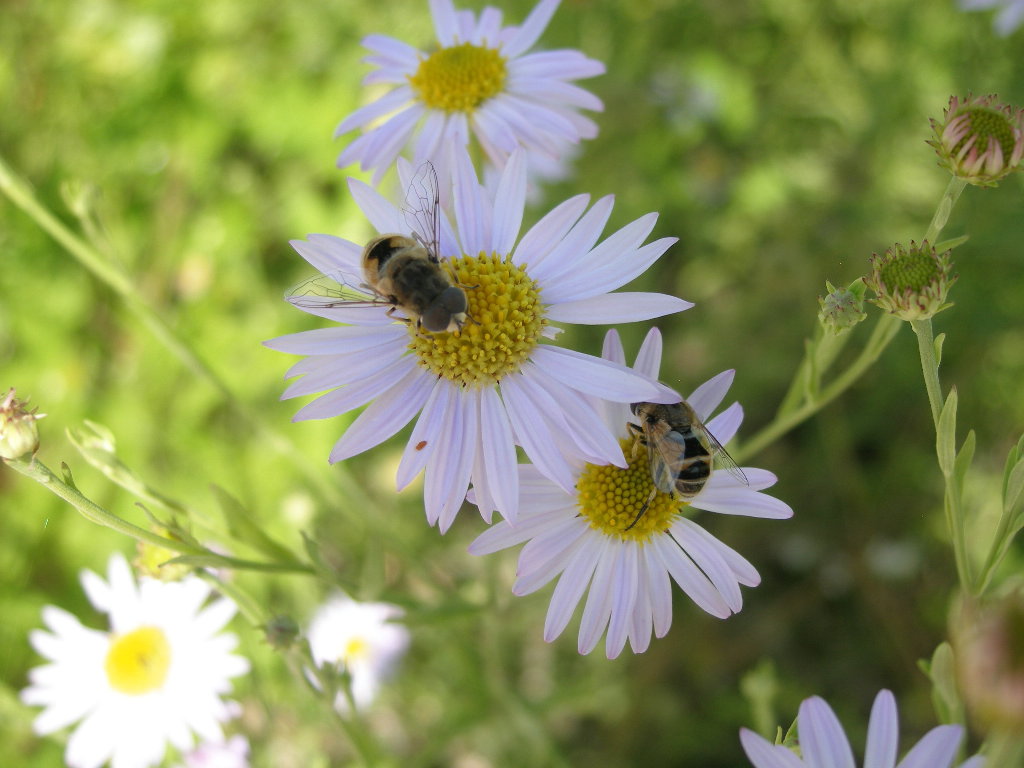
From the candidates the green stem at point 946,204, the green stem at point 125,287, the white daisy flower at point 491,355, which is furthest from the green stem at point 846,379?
the green stem at point 125,287

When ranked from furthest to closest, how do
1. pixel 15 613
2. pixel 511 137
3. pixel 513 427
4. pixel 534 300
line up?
1. pixel 15 613
2. pixel 511 137
3. pixel 534 300
4. pixel 513 427

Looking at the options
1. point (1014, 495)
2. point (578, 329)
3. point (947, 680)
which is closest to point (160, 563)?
point (947, 680)

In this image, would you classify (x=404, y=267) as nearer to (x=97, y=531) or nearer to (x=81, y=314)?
(x=97, y=531)

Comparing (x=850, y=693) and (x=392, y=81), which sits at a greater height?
(x=392, y=81)

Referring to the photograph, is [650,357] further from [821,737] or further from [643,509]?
[821,737]

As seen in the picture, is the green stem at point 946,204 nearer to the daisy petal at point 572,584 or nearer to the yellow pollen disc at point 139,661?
the daisy petal at point 572,584

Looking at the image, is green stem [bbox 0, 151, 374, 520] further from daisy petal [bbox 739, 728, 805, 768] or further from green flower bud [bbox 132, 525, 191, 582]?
daisy petal [bbox 739, 728, 805, 768]

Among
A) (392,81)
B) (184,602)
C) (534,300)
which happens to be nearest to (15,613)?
(184,602)
